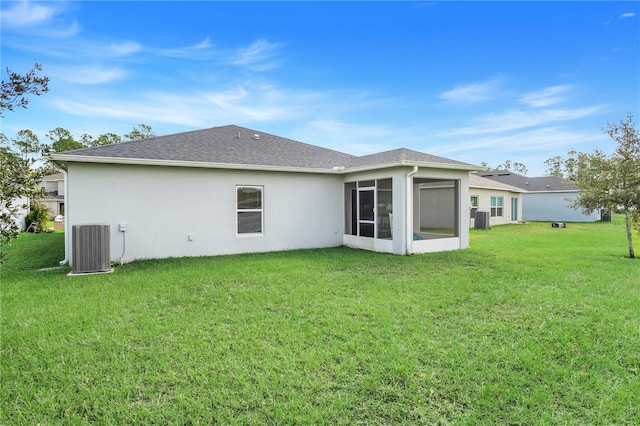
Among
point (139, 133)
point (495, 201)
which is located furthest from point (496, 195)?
point (139, 133)

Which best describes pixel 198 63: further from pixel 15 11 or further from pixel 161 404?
pixel 161 404

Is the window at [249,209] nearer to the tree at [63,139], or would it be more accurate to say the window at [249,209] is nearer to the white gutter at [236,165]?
the white gutter at [236,165]

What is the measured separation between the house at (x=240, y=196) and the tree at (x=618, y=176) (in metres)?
3.43

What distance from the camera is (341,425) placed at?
8.77 ft

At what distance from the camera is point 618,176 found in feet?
32.5

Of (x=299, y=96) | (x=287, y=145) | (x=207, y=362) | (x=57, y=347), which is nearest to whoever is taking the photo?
(x=207, y=362)

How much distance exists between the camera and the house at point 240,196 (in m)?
9.06

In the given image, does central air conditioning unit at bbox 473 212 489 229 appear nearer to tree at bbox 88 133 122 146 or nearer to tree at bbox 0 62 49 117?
tree at bbox 0 62 49 117

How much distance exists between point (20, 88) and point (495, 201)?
84.6 feet

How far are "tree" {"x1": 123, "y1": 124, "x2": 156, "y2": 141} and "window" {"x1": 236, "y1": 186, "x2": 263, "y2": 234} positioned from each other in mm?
33264

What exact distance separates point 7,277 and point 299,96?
1207 centimetres

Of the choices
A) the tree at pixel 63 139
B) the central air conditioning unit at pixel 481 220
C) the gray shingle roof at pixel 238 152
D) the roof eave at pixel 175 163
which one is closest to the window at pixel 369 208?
the gray shingle roof at pixel 238 152

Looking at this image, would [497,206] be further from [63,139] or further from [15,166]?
[63,139]

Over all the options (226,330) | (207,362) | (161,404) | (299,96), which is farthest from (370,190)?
(161,404)
